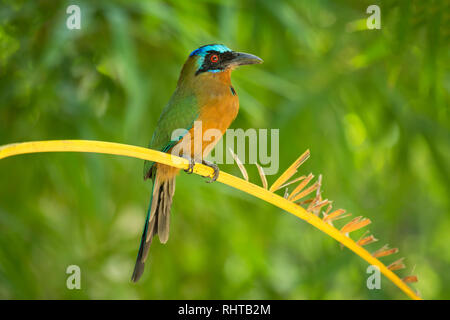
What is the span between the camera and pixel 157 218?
1323 mm

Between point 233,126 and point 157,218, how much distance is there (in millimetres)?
1761

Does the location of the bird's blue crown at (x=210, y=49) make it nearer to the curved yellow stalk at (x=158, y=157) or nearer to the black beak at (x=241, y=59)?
the black beak at (x=241, y=59)

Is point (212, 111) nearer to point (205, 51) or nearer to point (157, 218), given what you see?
point (205, 51)

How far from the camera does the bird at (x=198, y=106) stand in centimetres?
123

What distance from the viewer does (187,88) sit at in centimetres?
130

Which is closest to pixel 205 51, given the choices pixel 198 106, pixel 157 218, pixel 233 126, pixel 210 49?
pixel 210 49

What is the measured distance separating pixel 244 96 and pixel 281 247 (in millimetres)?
1873

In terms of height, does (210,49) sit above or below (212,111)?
above

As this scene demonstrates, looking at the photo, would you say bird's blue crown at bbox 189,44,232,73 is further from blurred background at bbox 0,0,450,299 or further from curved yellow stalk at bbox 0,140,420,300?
blurred background at bbox 0,0,450,299

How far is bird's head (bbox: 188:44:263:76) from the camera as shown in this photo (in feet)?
4.17

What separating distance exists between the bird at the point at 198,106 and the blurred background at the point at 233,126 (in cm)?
91

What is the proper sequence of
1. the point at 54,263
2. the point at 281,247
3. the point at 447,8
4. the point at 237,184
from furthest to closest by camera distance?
the point at 281,247, the point at 54,263, the point at 447,8, the point at 237,184

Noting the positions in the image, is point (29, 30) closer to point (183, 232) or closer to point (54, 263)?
point (54, 263)
